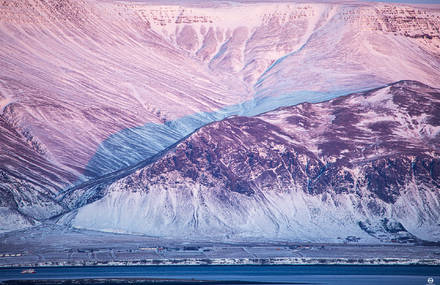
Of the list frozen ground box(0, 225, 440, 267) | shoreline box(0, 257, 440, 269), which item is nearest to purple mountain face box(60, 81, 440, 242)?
frozen ground box(0, 225, 440, 267)

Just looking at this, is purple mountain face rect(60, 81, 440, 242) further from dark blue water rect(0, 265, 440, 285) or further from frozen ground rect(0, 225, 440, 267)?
dark blue water rect(0, 265, 440, 285)

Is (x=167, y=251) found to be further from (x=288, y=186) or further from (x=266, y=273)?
(x=288, y=186)

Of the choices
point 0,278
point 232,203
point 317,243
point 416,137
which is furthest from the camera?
point 416,137

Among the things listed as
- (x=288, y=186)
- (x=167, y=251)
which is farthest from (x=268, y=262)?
(x=288, y=186)

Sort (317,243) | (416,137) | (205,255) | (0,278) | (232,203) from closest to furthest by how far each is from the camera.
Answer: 1. (0,278)
2. (205,255)
3. (317,243)
4. (232,203)
5. (416,137)

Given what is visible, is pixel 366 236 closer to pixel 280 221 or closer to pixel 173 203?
pixel 280 221

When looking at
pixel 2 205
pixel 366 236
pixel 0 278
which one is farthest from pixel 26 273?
pixel 366 236

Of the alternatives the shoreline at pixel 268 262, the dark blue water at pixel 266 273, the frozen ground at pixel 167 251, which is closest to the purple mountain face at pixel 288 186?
the frozen ground at pixel 167 251

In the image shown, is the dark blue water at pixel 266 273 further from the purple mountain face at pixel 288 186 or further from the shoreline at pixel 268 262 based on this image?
the purple mountain face at pixel 288 186
